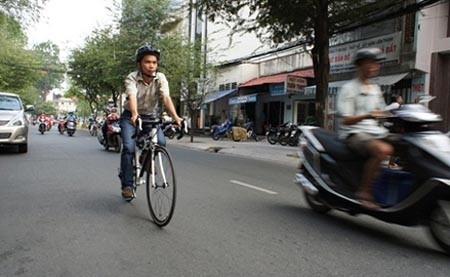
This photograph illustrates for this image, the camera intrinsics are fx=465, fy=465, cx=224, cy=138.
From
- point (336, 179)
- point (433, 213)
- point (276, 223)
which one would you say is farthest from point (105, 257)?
point (433, 213)

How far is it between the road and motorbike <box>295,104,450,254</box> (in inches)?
11.2

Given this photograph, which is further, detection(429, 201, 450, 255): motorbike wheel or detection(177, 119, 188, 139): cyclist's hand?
detection(177, 119, 188, 139): cyclist's hand

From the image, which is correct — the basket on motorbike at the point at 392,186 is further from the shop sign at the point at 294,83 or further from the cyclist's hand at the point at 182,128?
the shop sign at the point at 294,83

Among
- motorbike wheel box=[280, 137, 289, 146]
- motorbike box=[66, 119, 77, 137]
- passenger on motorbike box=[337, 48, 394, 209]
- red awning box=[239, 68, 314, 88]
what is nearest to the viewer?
passenger on motorbike box=[337, 48, 394, 209]

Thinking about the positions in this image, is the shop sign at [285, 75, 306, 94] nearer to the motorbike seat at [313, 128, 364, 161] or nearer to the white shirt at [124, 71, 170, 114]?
the motorbike seat at [313, 128, 364, 161]

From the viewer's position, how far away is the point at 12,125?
1190 centimetres

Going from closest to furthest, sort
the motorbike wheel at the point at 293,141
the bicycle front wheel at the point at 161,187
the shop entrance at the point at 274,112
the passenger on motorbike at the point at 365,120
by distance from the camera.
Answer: the passenger on motorbike at the point at 365,120 → the bicycle front wheel at the point at 161,187 → the motorbike wheel at the point at 293,141 → the shop entrance at the point at 274,112

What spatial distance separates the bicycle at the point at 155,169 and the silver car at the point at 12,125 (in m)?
7.61

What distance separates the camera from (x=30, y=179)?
8.07 meters

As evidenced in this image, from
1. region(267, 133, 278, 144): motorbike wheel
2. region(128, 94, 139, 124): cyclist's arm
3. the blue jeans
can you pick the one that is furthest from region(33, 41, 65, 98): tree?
region(128, 94, 139, 124): cyclist's arm

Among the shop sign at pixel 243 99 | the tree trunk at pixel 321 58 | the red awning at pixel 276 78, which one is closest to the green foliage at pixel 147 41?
the shop sign at pixel 243 99

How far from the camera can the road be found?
367 centimetres

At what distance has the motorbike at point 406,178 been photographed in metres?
3.96

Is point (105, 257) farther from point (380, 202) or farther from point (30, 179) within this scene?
point (30, 179)
